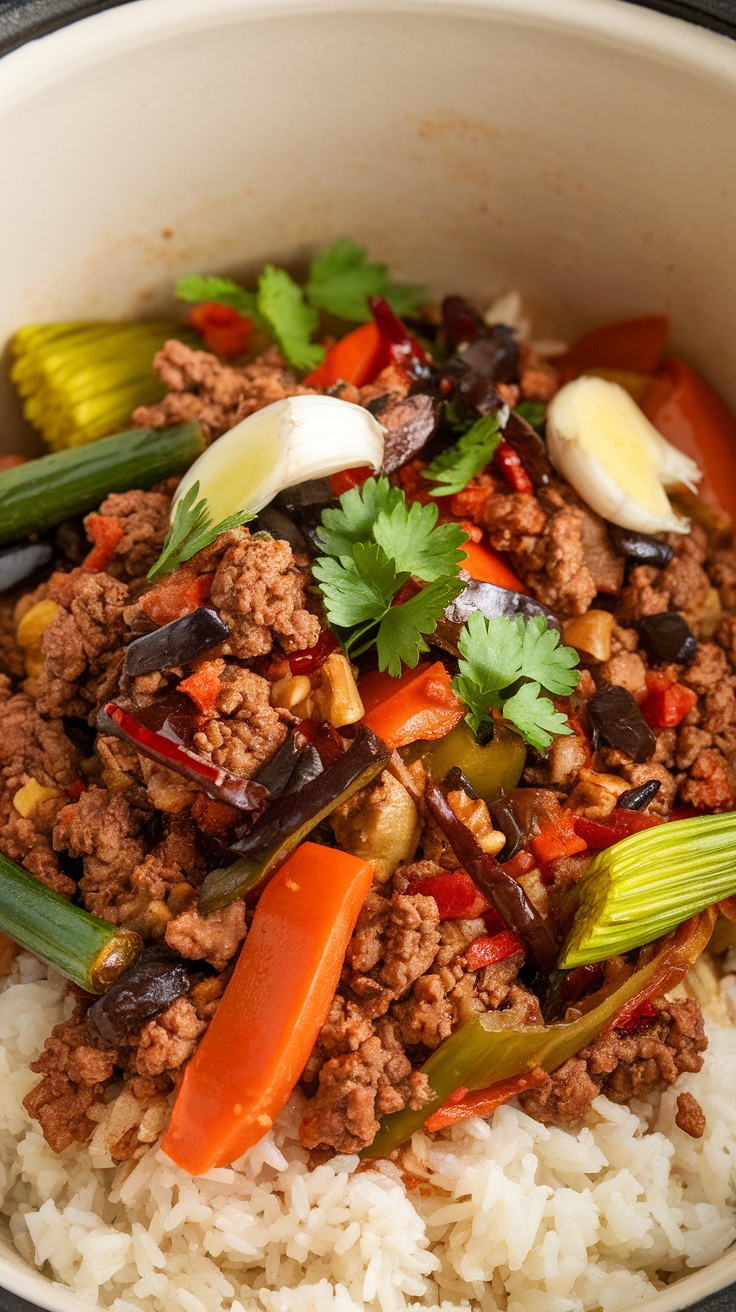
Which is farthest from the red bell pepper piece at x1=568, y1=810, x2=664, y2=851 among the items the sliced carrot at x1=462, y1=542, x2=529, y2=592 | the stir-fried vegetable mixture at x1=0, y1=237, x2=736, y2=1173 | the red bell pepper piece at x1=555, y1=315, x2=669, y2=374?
the red bell pepper piece at x1=555, y1=315, x2=669, y2=374

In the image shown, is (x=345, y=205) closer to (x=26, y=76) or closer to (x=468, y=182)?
(x=468, y=182)

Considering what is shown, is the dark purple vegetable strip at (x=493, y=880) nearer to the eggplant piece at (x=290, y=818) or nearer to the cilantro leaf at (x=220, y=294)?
the eggplant piece at (x=290, y=818)

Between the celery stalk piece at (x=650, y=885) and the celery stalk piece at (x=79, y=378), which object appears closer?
the celery stalk piece at (x=650, y=885)

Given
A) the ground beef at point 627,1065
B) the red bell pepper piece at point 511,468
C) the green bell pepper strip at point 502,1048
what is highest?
the red bell pepper piece at point 511,468

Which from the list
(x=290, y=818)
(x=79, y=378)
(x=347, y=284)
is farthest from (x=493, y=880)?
(x=347, y=284)

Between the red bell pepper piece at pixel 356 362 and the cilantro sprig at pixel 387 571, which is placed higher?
the red bell pepper piece at pixel 356 362

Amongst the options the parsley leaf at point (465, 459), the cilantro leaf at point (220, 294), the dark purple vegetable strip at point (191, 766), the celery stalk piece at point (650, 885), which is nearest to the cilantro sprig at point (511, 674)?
the celery stalk piece at point (650, 885)
